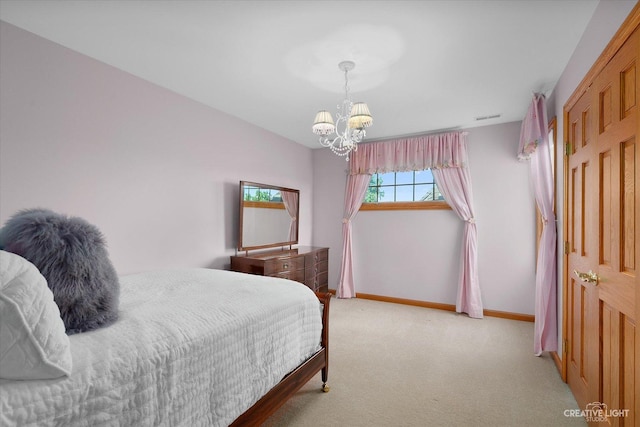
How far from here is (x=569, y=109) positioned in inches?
88.4

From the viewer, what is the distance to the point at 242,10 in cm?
181

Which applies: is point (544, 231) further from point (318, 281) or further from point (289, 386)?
point (318, 281)

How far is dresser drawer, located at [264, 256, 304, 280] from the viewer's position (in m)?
3.39

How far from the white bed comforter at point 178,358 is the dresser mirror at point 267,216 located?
1.66 m

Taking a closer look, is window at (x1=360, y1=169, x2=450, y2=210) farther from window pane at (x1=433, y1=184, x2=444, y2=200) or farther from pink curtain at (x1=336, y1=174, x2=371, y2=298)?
pink curtain at (x1=336, y1=174, x2=371, y2=298)

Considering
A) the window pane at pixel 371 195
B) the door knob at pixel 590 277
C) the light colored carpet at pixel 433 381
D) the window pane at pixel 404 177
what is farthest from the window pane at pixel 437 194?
the door knob at pixel 590 277

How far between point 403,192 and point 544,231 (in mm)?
2113

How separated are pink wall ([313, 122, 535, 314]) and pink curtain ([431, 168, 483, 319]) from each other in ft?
0.42

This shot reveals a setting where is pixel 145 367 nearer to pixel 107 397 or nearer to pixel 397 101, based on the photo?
pixel 107 397

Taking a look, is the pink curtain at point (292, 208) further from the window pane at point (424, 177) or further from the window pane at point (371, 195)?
the window pane at point (424, 177)

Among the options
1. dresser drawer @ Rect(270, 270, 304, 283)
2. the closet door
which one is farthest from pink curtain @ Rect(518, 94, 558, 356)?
dresser drawer @ Rect(270, 270, 304, 283)

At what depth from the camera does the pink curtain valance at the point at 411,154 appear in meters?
4.07

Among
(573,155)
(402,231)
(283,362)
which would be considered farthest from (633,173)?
(402,231)

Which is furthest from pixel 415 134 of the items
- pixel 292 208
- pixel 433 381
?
pixel 433 381
